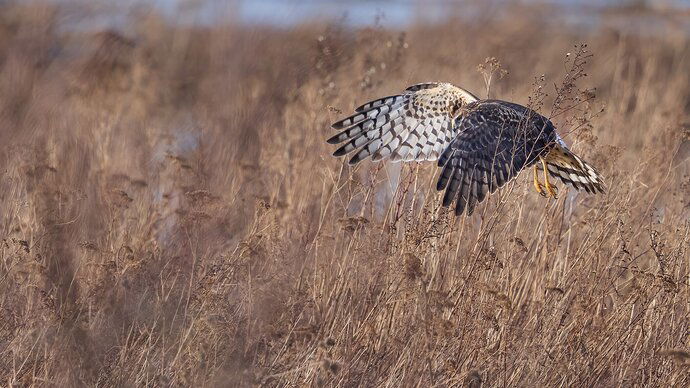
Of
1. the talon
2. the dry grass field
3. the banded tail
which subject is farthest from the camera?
the banded tail

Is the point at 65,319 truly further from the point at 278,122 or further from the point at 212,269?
the point at 278,122

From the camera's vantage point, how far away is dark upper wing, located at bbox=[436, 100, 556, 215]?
4469mm

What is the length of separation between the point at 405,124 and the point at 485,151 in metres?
0.96

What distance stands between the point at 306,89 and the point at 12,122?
13.5 ft

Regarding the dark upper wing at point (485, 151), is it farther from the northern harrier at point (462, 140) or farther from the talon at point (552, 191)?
the talon at point (552, 191)

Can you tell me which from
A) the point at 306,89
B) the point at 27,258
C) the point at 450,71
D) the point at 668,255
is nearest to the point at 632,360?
the point at 668,255

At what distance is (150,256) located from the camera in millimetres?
4402

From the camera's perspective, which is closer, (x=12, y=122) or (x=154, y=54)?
(x=12, y=122)

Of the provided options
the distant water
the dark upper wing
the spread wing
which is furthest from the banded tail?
the distant water

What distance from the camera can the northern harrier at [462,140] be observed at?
451 cm

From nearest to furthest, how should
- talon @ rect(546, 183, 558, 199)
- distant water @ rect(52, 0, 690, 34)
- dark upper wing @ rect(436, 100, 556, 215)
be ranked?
1. distant water @ rect(52, 0, 690, 34)
2. dark upper wing @ rect(436, 100, 556, 215)
3. talon @ rect(546, 183, 558, 199)

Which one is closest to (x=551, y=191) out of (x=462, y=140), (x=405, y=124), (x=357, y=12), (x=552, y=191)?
(x=552, y=191)

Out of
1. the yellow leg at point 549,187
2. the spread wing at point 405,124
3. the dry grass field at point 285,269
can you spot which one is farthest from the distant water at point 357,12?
the yellow leg at point 549,187

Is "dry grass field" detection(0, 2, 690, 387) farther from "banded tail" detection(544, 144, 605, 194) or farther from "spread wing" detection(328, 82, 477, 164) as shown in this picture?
"spread wing" detection(328, 82, 477, 164)
